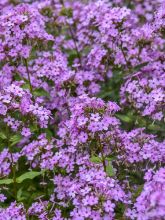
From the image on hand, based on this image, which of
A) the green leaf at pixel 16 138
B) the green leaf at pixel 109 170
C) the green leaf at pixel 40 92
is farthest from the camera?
the green leaf at pixel 40 92

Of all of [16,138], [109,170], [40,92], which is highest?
[40,92]

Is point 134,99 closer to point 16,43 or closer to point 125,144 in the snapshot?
point 125,144

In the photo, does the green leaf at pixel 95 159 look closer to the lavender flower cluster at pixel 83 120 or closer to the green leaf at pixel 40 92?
the lavender flower cluster at pixel 83 120

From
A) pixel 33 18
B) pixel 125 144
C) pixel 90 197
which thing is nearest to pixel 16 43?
pixel 33 18

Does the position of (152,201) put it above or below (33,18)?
below

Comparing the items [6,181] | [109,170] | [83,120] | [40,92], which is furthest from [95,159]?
[40,92]

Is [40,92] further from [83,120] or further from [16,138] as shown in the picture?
[83,120]

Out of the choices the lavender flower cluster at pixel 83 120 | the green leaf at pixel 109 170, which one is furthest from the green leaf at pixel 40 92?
the green leaf at pixel 109 170

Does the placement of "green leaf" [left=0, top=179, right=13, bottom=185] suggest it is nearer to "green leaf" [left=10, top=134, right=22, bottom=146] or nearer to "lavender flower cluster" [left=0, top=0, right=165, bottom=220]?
"lavender flower cluster" [left=0, top=0, right=165, bottom=220]
